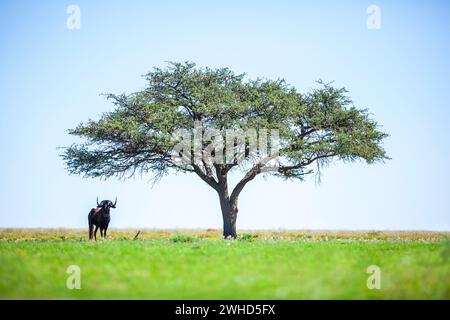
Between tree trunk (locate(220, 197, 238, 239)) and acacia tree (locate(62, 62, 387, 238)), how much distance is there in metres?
0.07

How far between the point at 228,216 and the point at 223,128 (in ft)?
22.3

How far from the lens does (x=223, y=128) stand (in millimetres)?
39000

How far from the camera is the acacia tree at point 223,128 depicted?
39125 mm

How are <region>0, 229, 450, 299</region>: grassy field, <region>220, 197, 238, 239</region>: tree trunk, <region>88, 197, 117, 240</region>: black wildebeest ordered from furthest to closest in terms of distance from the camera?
<region>220, 197, 238, 239</region>: tree trunk < <region>88, 197, 117, 240</region>: black wildebeest < <region>0, 229, 450, 299</region>: grassy field

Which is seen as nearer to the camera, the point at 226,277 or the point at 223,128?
the point at 226,277

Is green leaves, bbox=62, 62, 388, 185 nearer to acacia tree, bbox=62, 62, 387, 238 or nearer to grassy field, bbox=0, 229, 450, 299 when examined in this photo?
acacia tree, bbox=62, 62, 387, 238

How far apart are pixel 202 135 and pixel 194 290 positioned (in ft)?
84.5

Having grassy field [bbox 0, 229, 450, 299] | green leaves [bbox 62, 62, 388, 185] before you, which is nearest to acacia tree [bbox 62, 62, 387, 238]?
green leaves [bbox 62, 62, 388, 185]

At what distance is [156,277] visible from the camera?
1535 centimetres

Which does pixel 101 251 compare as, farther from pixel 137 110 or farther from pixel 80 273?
pixel 137 110

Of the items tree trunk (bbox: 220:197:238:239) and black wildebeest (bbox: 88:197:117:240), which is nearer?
black wildebeest (bbox: 88:197:117:240)

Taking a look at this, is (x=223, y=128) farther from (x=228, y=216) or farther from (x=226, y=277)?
(x=226, y=277)

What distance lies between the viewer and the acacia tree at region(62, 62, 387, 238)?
128 ft

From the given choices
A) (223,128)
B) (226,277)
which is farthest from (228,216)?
(226,277)
